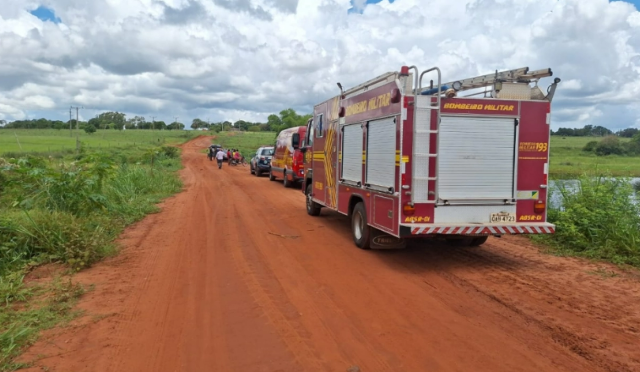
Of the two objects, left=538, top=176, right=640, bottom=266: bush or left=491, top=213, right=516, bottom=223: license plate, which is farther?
left=538, top=176, right=640, bottom=266: bush

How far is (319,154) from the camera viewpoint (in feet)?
37.2

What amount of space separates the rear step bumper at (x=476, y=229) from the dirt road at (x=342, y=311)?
1.96 feet

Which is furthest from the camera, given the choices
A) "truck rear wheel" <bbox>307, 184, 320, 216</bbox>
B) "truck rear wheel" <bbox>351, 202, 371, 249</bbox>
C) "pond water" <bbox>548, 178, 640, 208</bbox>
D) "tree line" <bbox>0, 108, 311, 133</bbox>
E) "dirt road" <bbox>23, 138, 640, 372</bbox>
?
"tree line" <bbox>0, 108, 311, 133</bbox>

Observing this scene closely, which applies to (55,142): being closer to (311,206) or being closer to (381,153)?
(311,206)

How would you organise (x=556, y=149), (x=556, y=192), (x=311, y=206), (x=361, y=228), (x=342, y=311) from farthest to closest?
(x=556, y=149) → (x=311, y=206) → (x=556, y=192) → (x=361, y=228) → (x=342, y=311)

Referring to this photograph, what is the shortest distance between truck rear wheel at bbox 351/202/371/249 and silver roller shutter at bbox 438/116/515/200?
1.72 metres

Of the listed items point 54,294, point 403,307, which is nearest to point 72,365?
point 54,294

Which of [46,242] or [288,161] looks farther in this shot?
[288,161]

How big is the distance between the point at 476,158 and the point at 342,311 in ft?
10.6

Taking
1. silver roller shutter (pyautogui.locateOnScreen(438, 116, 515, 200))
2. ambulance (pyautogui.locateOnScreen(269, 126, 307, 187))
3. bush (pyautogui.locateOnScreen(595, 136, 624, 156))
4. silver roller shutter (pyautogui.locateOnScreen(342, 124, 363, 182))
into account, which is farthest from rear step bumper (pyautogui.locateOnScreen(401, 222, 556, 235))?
bush (pyautogui.locateOnScreen(595, 136, 624, 156))

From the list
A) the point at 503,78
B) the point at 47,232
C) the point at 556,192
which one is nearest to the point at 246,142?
the point at 556,192

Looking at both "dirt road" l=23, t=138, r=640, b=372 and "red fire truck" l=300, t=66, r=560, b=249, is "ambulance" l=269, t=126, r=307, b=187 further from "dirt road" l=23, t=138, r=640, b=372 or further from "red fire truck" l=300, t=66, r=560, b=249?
"red fire truck" l=300, t=66, r=560, b=249

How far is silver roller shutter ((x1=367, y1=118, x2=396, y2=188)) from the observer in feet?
23.7

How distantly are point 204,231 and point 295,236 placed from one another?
2025 mm
